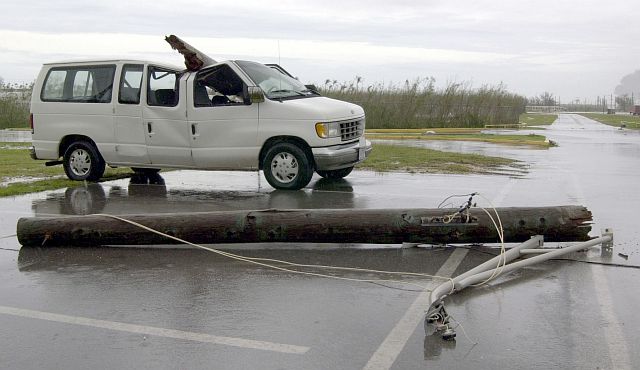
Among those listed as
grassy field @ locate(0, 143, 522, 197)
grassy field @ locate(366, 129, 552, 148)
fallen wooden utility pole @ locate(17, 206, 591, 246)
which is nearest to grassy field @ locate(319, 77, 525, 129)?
grassy field @ locate(366, 129, 552, 148)

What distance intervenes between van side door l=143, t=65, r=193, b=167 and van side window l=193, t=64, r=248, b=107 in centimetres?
25

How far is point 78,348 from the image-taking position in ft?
14.5

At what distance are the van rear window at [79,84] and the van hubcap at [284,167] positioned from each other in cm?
314

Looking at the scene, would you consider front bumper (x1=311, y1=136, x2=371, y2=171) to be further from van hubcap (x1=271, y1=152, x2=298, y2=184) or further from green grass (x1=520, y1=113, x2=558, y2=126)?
green grass (x1=520, y1=113, x2=558, y2=126)

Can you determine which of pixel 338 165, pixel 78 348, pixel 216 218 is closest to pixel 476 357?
pixel 78 348

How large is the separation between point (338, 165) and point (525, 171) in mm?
4627

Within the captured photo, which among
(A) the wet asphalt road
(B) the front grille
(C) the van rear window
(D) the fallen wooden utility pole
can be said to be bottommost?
(A) the wet asphalt road

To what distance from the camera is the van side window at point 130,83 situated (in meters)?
11.6

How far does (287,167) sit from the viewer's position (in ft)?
35.5

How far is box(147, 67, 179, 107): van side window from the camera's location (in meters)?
11.5

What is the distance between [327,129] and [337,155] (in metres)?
0.43

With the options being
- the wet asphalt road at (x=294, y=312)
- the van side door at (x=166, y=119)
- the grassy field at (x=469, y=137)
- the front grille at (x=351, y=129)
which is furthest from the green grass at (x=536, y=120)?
the wet asphalt road at (x=294, y=312)

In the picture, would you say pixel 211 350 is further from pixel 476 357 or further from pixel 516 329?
pixel 516 329

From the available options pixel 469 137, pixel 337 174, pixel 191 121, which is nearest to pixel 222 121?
pixel 191 121
